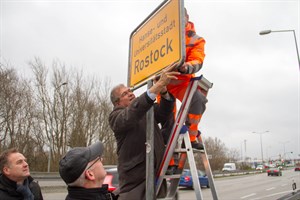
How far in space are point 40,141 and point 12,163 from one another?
103 ft

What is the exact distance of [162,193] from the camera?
2.73m

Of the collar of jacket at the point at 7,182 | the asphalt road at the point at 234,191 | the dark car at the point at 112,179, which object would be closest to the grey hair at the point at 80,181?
the collar of jacket at the point at 7,182

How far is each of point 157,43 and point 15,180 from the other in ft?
8.04

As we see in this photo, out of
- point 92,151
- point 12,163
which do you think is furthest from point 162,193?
point 12,163

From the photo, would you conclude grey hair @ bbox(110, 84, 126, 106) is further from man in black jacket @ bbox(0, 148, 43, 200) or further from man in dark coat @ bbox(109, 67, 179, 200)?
man in black jacket @ bbox(0, 148, 43, 200)

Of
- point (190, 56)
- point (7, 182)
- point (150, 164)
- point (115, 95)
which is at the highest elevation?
point (190, 56)

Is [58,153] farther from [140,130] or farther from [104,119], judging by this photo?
[140,130]

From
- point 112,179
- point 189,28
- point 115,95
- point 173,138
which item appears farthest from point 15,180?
point 112,179

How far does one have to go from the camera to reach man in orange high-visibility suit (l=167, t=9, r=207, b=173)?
2.72 m

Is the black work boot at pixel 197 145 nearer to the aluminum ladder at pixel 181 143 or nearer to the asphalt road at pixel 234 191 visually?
the aluminum ladder at pixel 181 143

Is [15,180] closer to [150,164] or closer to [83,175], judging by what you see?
[83,175]

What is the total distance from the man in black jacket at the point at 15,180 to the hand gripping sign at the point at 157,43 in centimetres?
182

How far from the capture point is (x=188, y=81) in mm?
2832

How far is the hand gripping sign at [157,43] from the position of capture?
2.37 m
